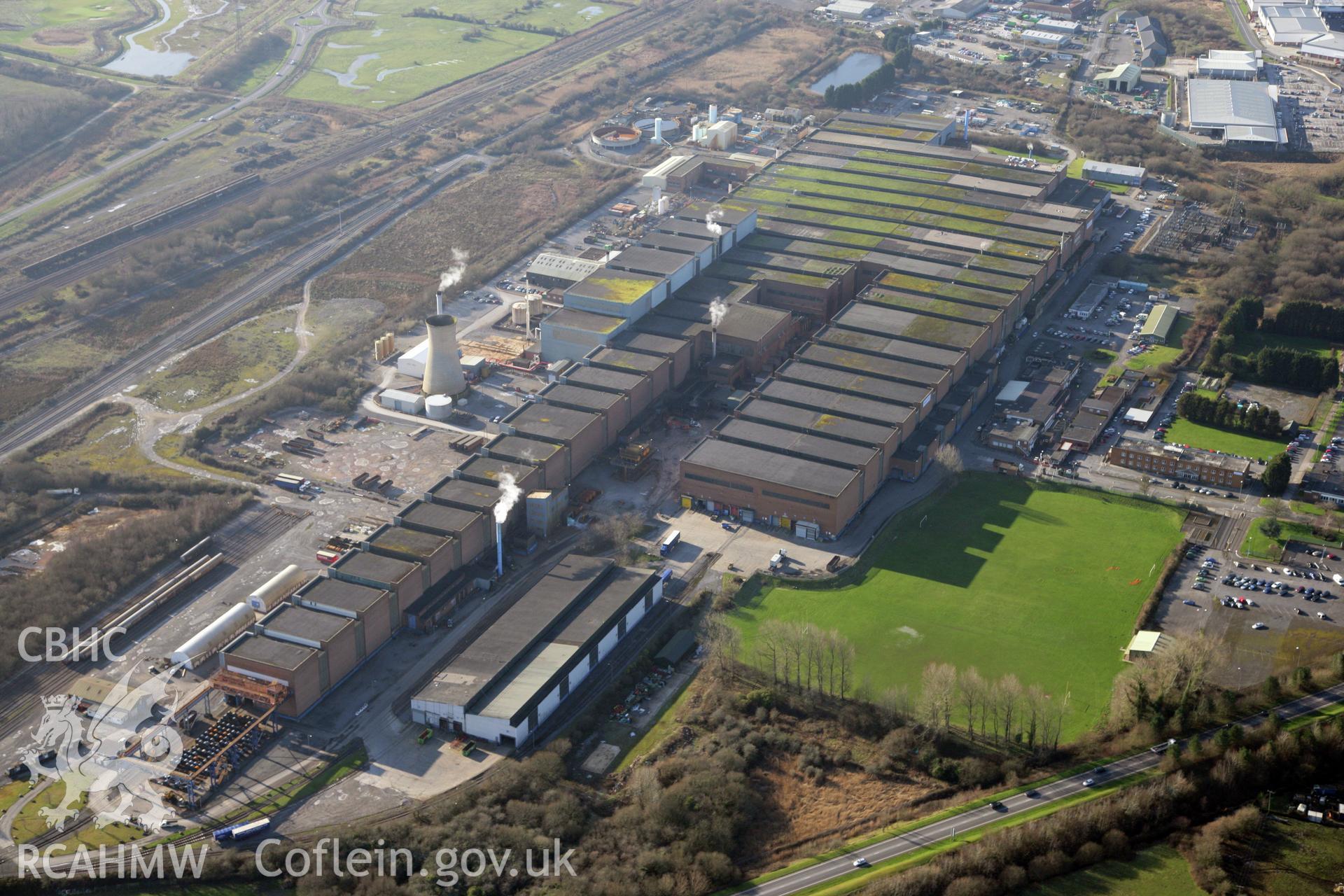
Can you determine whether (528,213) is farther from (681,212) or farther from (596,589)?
(596,589)

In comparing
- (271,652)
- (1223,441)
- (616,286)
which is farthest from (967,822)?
(616,286)

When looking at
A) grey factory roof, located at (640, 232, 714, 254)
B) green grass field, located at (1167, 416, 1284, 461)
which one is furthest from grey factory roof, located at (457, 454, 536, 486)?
green grass field, located at (1167, 416, 1284, 461)

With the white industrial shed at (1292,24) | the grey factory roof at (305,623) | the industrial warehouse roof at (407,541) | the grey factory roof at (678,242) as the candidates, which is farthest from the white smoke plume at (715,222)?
the white industrial shed at (1292,24)

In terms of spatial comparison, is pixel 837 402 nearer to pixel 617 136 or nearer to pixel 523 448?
pixel 523 448

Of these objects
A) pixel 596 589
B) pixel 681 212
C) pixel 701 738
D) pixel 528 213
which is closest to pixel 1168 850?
pixel 701 738

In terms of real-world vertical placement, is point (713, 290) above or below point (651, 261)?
below

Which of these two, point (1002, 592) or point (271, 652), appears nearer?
point (271, 652)

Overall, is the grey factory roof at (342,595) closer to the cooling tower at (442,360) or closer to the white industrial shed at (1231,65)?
the cooling tower at (442,360)
